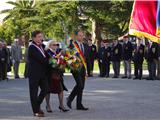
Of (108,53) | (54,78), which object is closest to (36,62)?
(54,78)

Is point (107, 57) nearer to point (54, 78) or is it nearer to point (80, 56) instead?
point (80, 56)

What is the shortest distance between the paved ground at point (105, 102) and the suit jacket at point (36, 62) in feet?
3.04

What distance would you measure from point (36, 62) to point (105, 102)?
316cm

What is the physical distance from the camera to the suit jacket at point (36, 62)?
10.3m

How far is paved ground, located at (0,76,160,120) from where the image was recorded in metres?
10.5

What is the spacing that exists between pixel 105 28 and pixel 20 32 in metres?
12.3

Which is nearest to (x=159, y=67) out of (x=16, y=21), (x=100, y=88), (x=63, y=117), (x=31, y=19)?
(x=100, y=88)

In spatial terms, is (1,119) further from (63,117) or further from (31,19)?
(31,19)

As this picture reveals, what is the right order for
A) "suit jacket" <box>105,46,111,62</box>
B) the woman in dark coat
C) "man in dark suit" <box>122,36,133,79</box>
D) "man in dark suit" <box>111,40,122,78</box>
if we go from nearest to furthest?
the woman in dark coat, "man in dark suit" <box>122,36,133,79</box>, "man in dark suit" <box>111,40,122,78</box>, "suit jacket" <box>105,46,111,62</box>

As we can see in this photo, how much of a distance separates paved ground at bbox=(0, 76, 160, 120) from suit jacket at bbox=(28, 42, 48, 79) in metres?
0.93

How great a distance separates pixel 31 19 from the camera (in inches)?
1788

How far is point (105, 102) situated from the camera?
12.9m

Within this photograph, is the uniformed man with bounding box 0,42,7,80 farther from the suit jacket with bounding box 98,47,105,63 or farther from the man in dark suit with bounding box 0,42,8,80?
the suit jacket with bounding box 98,47,105,63

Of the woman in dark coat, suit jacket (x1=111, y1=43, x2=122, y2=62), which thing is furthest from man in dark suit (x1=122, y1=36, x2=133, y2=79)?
the woman in dark coat
